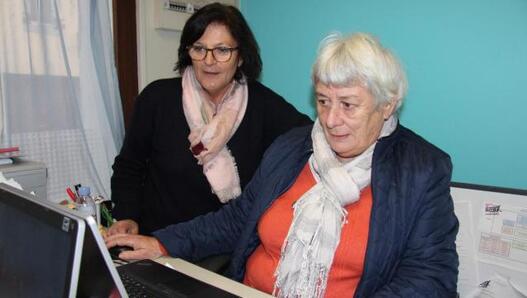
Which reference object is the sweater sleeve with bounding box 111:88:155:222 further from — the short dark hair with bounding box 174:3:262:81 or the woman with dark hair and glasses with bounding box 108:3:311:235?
the short dark hair with bounding box 174:3:262:81

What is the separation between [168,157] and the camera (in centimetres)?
161

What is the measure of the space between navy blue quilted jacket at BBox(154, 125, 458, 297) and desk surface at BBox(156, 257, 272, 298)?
0.04m

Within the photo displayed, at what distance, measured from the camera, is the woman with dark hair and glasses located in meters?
1.56

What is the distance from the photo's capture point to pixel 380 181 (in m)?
1.15

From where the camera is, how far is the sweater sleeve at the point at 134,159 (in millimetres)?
1606

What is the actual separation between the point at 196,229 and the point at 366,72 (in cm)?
69

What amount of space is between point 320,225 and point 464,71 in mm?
889

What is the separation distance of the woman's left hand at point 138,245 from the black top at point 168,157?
1.09 ft

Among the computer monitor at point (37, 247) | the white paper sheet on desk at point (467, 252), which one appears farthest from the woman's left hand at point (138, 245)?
the white paper sheet on desk at point (467, 252)

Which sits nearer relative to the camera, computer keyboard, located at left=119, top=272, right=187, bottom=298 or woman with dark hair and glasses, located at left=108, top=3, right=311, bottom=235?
computer keyboard, located at left=119, top=272, right=187, bottom=298

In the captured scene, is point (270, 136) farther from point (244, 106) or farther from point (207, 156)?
point (207, 156)

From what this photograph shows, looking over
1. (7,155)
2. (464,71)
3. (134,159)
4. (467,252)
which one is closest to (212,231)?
(134,159)

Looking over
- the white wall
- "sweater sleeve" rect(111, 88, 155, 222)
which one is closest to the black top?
"sweater sleeve" rect(111, 88, 155, 222)

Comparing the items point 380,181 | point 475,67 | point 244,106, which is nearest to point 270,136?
point 244,106
